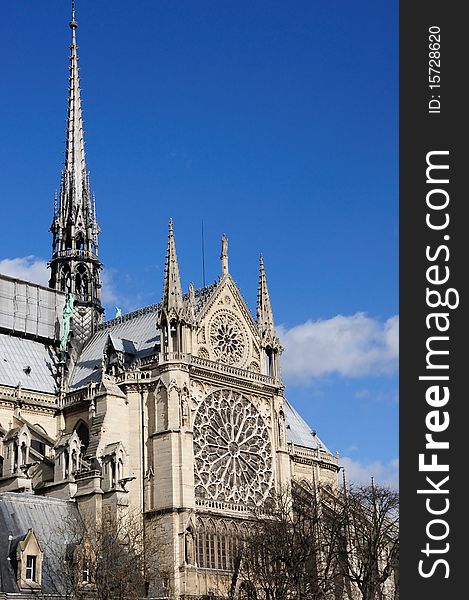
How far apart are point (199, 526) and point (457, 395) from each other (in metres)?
43.2

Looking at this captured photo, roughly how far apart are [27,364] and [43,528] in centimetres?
2544

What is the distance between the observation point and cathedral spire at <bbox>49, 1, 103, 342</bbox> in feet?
284

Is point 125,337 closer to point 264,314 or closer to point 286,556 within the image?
point 264,314

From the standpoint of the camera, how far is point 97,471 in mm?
59406

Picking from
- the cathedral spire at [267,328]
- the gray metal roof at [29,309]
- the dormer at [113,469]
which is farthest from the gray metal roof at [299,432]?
the dormer at [113,469]

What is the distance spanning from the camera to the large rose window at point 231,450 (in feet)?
227

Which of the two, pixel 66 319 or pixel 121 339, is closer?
pixel 121 339

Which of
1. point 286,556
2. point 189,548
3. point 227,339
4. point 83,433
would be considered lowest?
point 286,556

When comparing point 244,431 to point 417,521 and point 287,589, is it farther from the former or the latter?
point 417,521

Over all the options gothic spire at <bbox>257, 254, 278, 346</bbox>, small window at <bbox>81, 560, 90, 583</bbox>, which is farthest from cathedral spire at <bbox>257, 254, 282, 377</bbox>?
small window at <bbox>81, 560, 90, 583</bbox>

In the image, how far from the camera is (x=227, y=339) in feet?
243

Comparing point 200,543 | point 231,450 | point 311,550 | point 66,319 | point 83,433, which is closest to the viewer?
point 311,550

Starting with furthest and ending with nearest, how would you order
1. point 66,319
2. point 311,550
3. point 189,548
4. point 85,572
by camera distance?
point 66,319, point 189,548, point 311,550, point 85,572

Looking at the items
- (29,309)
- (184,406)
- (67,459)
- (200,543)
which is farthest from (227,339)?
(29,309)
